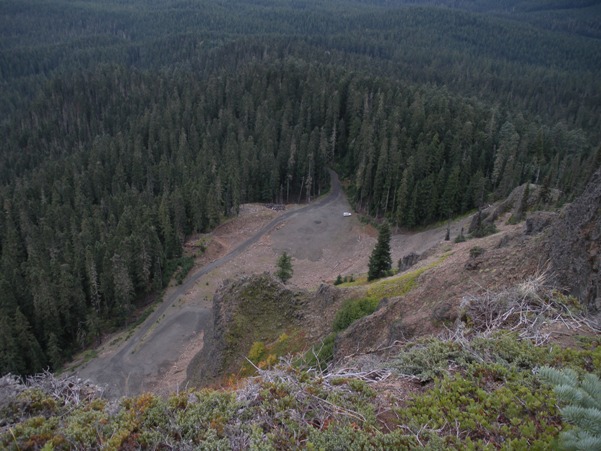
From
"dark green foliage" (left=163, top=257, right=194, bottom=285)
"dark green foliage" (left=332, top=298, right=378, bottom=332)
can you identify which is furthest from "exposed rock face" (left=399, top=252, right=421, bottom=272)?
"dark green foliage" (left=163, top=257, right=194, bottom=285)

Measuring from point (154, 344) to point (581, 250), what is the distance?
→ 4123 centimetres

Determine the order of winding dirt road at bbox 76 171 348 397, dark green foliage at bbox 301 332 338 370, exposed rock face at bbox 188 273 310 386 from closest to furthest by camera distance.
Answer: dark green foliage at bbox 301 332 338 370, exposed rock face at bbox 188 273 310 386, winding dirt road at bbox 76 171 348 397

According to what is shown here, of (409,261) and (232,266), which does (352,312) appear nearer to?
(409,261)

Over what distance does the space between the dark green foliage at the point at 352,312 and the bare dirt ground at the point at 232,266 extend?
16416mm

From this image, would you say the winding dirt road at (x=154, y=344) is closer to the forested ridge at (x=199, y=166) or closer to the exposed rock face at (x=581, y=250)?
the forested ridge at (x=199, y=166)

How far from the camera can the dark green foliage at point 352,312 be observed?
25891 mm

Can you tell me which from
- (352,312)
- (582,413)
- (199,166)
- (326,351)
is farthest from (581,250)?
(199,166)

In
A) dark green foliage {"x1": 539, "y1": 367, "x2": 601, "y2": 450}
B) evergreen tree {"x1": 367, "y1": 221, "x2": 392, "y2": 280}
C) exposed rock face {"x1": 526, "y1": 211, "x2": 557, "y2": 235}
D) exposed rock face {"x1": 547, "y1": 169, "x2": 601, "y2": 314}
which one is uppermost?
dark green foliage {"x1": 539, "y1": 367, "x2": 601, "y2": 450}

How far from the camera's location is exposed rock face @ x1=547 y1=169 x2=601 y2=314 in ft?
44.4

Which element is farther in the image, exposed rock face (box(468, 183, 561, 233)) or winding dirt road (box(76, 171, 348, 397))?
exposed rock face (box(468, 183, 561, 233))

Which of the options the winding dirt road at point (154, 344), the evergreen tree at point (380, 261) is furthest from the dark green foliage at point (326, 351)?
the evergreen tree at point (380, 261)

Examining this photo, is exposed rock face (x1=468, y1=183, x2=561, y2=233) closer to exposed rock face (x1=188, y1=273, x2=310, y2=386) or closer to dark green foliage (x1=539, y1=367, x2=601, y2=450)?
exposed rock face (x1=188, y1=273, x2=310, y2=386)

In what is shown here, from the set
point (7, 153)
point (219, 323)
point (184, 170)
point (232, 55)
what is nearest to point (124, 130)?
point (7, 153)

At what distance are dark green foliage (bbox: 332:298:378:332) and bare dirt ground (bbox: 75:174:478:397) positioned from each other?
53.9 feet
